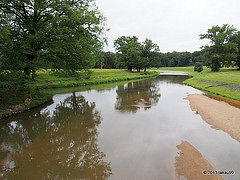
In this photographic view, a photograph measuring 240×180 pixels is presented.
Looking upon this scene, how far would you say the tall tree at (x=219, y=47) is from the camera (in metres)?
41.3

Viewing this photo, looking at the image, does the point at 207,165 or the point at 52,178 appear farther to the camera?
the point at 207,165

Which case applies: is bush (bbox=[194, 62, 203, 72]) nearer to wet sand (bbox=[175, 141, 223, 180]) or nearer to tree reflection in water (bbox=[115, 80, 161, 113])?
tree reflection in water (bbox=[115, 80, 161, 113])

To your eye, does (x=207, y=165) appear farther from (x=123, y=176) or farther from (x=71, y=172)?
(x=71, y=172)

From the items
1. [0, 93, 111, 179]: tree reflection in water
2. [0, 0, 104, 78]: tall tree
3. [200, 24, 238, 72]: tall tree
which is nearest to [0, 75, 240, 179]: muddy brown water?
[0, 93, 111, 179]: tree reflection in water

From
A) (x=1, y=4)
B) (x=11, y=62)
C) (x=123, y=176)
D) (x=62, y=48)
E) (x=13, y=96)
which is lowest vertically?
(x=123, y=176)

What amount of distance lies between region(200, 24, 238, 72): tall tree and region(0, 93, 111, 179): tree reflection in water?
46.6 m

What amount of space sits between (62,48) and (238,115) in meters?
16.2

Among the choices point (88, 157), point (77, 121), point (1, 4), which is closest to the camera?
point (88, 157)

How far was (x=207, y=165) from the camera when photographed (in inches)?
207

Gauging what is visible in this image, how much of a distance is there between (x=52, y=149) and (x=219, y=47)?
178 feet

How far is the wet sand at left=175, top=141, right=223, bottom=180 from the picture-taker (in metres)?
4.73

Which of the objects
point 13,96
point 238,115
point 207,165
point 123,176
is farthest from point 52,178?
point 238,115

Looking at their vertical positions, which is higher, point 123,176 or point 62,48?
point 62,48

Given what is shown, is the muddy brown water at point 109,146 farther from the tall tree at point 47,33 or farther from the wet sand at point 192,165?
the tall tree at point 47,33
